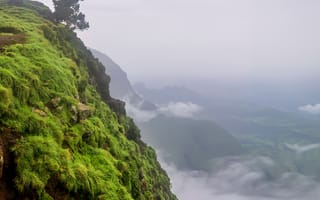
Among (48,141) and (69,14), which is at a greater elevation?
(69,14)

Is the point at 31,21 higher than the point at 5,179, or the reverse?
the point at 31,21

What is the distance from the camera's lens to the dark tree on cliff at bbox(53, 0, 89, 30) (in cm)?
6200

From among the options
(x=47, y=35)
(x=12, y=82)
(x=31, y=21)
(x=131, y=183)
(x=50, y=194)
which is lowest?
(x=50, y=194)

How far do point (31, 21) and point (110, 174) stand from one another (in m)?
31.1

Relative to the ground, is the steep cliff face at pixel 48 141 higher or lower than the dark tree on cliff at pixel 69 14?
lower

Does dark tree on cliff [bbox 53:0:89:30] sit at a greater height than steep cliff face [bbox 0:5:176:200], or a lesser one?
greater

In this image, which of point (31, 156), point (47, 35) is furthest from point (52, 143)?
point (47, 35)

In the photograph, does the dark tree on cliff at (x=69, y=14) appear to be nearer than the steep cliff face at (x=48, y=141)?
No

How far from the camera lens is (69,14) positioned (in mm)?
62656

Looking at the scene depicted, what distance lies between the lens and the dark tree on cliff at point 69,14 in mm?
62000

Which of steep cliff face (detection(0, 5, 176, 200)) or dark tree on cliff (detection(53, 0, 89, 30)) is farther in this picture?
dark tree on cliff (detection(53, 0, 89, 30))

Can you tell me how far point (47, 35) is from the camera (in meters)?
42.7

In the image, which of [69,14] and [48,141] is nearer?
[48,141]

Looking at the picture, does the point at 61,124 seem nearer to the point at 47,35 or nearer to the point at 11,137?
the point at 11,137
